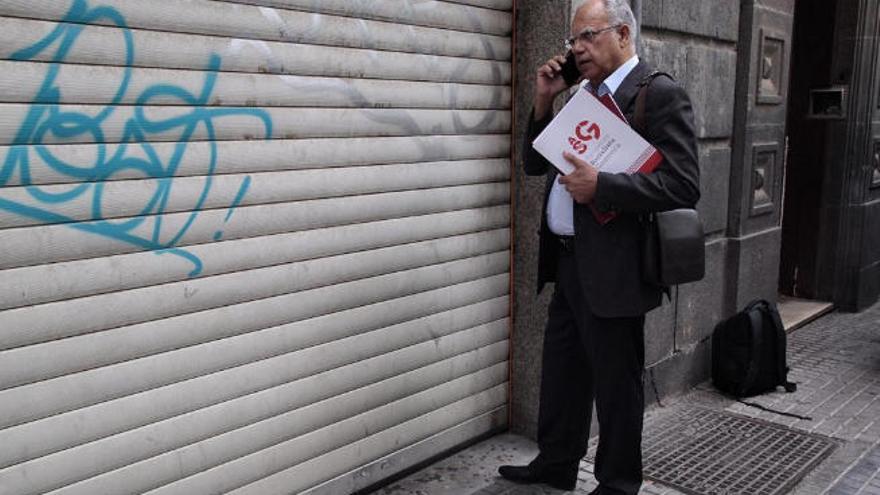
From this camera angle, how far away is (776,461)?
3.98 m

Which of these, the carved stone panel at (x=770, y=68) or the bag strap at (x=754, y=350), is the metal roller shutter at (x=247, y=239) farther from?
the carved stone panel at (x=770, y=68)

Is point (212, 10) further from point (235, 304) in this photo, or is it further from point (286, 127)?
point (235, 304)

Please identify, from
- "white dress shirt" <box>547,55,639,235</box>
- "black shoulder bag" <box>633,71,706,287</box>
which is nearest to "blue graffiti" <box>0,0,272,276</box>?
"white dress shirt" <box>547,55,639,235</box>

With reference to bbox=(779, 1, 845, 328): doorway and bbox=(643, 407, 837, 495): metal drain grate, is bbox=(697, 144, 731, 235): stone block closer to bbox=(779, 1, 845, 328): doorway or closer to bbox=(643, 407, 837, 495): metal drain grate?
bbox=(643, 407, 837, 495): metal drain grate

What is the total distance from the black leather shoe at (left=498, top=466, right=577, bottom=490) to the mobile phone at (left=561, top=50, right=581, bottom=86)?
66.8 inches

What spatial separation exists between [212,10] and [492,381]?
230cm

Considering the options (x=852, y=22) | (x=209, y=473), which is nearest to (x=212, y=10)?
(x=209, y=473)

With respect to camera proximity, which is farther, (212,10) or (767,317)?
(767,317)

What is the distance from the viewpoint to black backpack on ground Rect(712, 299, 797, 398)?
190 inches

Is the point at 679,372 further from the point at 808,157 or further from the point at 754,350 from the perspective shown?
the point at 808,157

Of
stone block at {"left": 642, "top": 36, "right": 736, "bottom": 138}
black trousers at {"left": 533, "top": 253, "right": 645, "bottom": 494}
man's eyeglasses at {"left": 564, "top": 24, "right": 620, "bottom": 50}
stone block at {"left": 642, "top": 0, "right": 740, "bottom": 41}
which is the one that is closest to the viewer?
man's eyeglasses at {"left": 564, "top": 24, "right": 620, "bottom": 50}

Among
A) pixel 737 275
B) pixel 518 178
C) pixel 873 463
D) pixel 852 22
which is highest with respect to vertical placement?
pixel 852 22

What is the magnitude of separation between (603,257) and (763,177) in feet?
10.3

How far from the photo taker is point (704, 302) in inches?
201
